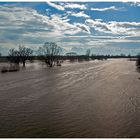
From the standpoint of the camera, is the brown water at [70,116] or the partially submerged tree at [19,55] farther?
the partially submerged tree at [19,55]

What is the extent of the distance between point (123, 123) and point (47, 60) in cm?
5184

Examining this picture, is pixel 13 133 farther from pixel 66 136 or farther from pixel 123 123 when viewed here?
pixel 123 123

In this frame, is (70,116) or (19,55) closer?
(70,116)

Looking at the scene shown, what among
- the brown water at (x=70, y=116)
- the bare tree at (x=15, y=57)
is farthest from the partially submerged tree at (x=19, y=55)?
the brown water at (x=70, y=116)

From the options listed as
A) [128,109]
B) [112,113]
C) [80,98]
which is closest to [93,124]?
[112,113]

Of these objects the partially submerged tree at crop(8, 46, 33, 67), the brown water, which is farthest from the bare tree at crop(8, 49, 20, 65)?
the brown water

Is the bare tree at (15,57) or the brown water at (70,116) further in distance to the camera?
the bare tree at (15,57)

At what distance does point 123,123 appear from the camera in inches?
417

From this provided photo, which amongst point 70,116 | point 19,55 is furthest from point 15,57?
point 70,116

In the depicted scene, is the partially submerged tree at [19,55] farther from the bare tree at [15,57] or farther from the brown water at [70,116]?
the brown water at [70,116]

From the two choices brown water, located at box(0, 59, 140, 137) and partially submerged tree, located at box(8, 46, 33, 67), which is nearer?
brown water, located at box(0, 59, 140, 137)

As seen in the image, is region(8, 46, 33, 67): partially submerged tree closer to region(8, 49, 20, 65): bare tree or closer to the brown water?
region(8, 49, 20, 65): bare tree

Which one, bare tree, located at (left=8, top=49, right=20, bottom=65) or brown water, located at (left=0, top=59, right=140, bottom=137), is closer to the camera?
brown water, located at (left=0, top=59, right=140, bottom=137)

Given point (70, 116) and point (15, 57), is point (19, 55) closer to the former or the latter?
point (15, 57)
